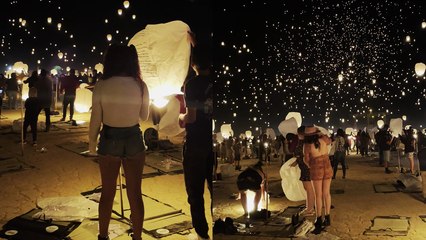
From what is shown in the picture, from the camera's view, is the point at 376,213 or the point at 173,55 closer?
the point at 173,55

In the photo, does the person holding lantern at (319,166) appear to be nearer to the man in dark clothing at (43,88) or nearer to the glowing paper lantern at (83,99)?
the man in dark clothing at (43,88)

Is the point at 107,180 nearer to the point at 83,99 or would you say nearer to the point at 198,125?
the point at 198,125

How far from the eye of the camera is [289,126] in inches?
315

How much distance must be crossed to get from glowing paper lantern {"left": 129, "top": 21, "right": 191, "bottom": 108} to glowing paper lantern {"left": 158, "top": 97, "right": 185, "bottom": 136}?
28 cm

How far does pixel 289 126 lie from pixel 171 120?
4.27 m

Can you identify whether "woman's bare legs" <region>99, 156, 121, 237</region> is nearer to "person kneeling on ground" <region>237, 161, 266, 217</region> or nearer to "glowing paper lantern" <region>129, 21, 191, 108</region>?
"glowing paper lantern" <region>129, 21, 191, 108</region>

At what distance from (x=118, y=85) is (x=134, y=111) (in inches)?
10.1

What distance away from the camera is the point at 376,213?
7.96m

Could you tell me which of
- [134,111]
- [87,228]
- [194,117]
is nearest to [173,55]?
[194,117]

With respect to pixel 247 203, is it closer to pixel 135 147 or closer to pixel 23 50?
pixel 135 147

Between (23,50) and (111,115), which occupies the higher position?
(23,50)

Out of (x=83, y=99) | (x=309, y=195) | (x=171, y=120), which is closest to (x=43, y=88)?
(x=83, y=99)

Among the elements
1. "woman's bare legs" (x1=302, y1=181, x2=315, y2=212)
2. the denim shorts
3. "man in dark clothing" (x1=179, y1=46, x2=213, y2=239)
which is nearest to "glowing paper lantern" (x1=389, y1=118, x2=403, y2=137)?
"woman's bare legs" (x1=302, y1=181, x2=315, y2=212)

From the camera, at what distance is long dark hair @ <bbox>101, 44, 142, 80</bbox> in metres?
3.52
